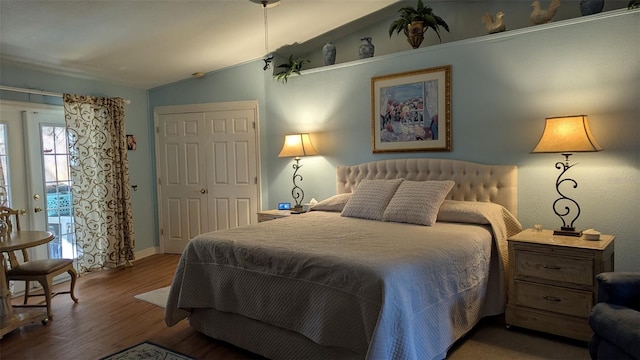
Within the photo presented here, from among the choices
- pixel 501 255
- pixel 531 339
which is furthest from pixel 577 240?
pixel 531 339

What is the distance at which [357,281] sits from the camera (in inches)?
80.0

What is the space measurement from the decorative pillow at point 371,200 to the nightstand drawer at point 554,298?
1.22m

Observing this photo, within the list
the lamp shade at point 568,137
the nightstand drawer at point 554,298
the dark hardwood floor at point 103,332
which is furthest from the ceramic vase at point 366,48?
the dark hardwood floor at point 103,332

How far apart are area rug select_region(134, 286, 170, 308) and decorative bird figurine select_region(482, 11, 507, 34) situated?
154 inches

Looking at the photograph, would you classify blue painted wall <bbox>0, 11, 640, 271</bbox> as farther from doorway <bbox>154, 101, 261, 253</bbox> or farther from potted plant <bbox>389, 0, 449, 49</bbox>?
doorway <bbox>154, 101, 261, 253</bbox>

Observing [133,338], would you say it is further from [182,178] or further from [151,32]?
[182,178]

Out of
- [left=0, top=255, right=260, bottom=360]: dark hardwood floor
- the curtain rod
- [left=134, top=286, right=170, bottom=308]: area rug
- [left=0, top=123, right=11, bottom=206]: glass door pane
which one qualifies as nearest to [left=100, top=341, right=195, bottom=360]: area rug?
[left=0, top=255, right=260, bottom=360]: dark hardwood floor

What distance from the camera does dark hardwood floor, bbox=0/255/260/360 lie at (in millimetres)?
2758

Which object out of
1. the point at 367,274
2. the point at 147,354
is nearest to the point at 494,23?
the point at 367,274

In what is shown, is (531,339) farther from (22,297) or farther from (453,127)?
(22,297)

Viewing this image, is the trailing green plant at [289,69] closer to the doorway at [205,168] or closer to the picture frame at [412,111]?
the doorway at [205,168]

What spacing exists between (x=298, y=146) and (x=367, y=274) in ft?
8.98

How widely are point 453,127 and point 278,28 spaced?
2139 mm

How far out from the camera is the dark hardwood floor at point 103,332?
2758 millimetres
